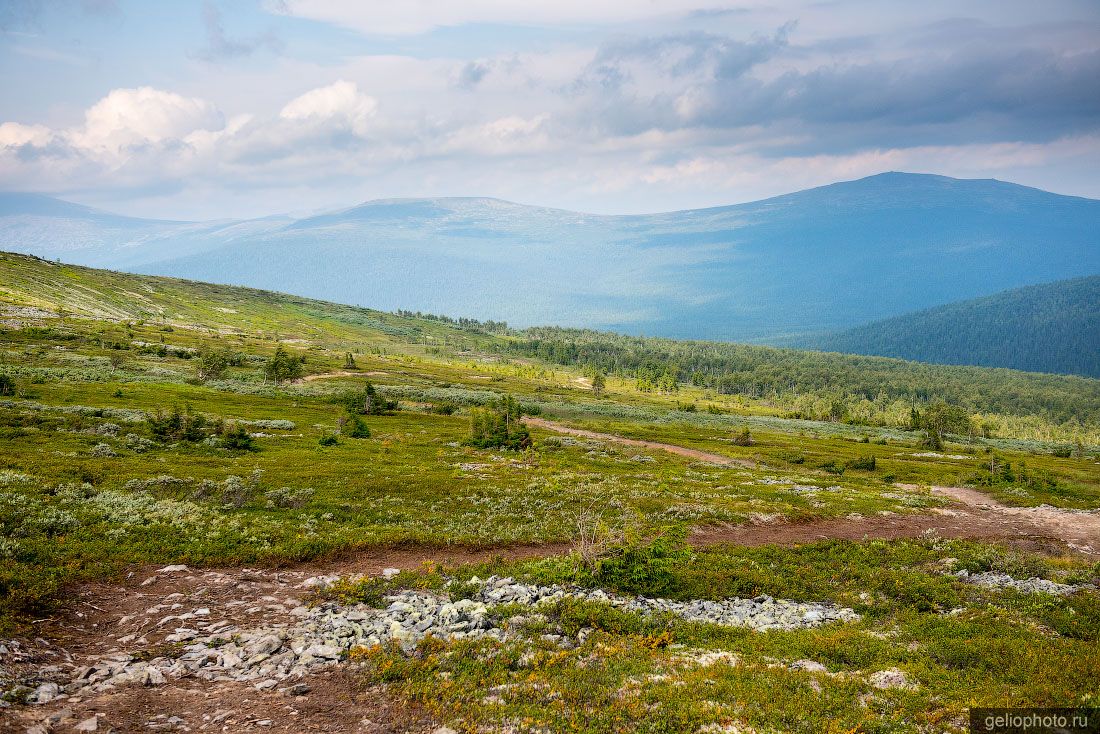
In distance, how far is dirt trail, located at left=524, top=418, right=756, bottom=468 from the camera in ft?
253

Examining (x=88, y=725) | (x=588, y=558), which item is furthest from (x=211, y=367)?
(x=88, y=725)

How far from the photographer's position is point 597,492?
41.5 meters

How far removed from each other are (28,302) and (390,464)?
20530 centimetres

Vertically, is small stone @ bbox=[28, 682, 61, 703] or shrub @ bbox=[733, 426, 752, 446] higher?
small stone @ bbox=[28, 682, 61, 703]

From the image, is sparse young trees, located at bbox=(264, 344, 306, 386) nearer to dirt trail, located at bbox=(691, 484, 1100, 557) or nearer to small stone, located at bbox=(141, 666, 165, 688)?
dirt trail, located at bbox=(691, 484, 1100, 557)

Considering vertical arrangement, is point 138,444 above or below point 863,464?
above

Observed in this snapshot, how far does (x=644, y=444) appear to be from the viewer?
295 feet

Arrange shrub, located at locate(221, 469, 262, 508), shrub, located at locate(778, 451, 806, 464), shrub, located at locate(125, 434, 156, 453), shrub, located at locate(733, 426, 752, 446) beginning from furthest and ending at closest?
shrub, located at locate(733, 426, 752, 446) < shrub, located at locate(778, 451, 806, 464) < shrub, located at locate(125, 434, 156, 453) < shrub, located at locate(221, 469, 262, 508)

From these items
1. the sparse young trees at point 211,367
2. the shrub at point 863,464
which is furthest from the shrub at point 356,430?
the shrub at point 863,464

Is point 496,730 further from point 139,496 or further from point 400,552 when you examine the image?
point 139,496

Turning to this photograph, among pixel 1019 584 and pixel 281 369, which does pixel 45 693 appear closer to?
pixel 1019 584

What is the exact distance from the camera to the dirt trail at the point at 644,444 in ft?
253

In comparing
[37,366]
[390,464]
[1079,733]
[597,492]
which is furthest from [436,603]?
[37,366]

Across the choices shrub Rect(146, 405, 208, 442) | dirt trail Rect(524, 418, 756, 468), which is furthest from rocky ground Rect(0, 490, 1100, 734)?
dirt trail Rect(524, 418, 756, 468)
